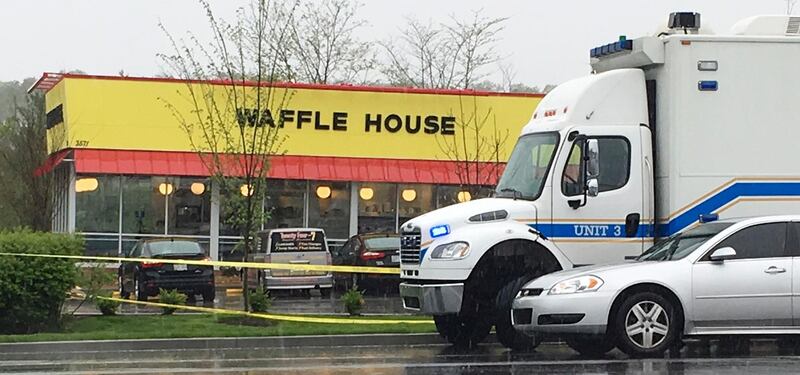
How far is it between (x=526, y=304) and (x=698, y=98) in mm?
3441

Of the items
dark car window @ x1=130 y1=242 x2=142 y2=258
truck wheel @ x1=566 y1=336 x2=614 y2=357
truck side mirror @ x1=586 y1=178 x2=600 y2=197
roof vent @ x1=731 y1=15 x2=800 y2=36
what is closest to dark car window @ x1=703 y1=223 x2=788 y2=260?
truck wheel @ x1=566 y1=336 x2=614 y2=357

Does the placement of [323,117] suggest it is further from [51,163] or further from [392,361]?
[392,361]

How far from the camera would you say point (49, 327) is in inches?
698

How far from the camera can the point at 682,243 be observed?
13.2m

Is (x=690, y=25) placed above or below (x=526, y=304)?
above

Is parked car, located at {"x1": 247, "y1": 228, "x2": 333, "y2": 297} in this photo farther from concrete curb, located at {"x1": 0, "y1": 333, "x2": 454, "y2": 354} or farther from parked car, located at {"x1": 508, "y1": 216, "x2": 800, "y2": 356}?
parked car, located at {"x1": 508, "y1": 216, "x2": 800, "y2": 356}

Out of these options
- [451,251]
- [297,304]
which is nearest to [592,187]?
[451,251]

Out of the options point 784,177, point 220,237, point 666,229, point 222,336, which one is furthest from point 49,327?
point 220,237

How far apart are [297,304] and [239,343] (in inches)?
338

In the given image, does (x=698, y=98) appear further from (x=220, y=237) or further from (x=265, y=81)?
(x=220, y=237)

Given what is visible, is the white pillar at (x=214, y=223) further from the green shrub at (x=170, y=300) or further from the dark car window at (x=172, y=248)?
the green shrub at (x=170, y=300)

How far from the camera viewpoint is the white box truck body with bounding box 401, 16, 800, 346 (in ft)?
46.8

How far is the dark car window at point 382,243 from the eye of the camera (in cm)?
2742

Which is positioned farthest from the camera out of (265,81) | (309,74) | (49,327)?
(309,74)
